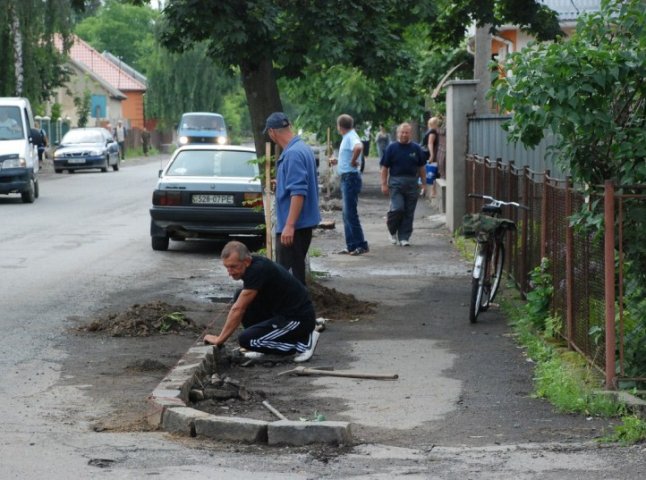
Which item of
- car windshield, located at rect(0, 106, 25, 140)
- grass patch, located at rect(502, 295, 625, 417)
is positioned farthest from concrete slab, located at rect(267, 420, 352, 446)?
car windshield, located at rect(0, 106, 25, 140)

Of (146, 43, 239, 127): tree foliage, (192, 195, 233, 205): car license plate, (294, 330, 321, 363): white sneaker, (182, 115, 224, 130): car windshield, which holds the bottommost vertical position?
(294, 330, 321, 363): white sneaker

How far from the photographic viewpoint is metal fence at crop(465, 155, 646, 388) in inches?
337

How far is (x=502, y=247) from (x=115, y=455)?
687 cm

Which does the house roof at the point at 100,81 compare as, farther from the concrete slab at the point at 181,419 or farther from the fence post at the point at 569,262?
the concrete slab at the point at 181,419

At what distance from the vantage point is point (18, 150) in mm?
28672

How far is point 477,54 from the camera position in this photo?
2223cm

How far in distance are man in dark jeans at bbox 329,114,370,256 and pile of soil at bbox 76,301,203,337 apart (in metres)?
6.83

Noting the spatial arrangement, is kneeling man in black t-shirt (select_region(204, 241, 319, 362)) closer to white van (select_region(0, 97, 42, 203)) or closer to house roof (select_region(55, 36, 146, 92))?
white van (select_region(0, 97, 42, 203))

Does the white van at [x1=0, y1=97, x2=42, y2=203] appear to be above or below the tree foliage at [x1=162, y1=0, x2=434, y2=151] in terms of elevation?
below

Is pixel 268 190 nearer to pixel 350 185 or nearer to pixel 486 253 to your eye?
pixel 486 253

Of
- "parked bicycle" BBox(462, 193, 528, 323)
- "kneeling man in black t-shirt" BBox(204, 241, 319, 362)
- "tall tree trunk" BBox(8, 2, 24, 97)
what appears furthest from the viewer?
"tall tree trunk" BBox(8, 2, 24, 97)

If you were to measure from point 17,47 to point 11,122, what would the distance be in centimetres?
1769

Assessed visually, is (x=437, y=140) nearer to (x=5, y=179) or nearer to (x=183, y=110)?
(x=5, y=179)

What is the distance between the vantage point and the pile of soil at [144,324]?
11.5m
